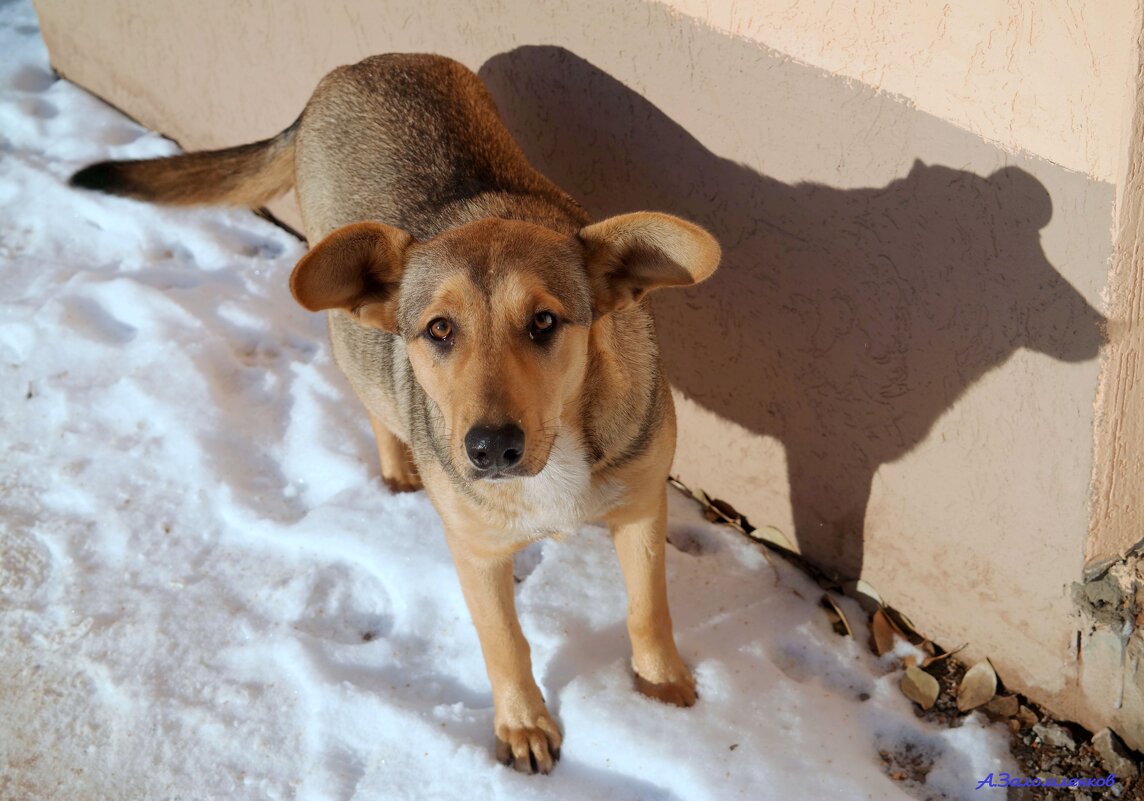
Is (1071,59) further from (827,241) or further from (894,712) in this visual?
(894,712)

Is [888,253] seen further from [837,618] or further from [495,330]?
[837,618]

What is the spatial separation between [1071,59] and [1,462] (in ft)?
13.0

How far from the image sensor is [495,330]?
2758 millimetres

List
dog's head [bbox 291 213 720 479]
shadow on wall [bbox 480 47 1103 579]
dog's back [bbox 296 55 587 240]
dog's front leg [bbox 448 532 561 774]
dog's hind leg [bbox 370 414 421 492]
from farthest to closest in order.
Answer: dog's hind leg [bbox 370 414 421 492], dog's back [bbox 296 55 587 240], dog's front leg [bbox 448 532 561 774], shadow on wall [bbox 480 47 1103 579], dog's head [bbox 291 213 720 479]

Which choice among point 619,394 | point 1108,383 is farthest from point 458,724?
point 1108,383

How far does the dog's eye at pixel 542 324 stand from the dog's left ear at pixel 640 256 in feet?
0.55

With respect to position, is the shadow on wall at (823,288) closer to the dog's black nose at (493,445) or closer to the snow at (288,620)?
the snow at (288,620)

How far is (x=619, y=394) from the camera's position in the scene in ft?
10.2

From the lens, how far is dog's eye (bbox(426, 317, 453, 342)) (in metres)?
2.84

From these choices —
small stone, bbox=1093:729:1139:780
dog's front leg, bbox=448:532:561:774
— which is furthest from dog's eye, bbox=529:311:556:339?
small stone, bbox=1093:729:1139:780

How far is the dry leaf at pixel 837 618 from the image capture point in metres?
3.88

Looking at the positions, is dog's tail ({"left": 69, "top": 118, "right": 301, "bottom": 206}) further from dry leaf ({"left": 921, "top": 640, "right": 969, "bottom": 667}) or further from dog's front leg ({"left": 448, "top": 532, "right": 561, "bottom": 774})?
dry leaf ({"left": 921, "top": 640, "right": 969, "bottom": 667})

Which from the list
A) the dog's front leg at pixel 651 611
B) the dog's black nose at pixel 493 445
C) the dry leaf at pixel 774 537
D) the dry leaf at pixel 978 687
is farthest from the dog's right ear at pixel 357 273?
the dry leaf at pixel 978 687

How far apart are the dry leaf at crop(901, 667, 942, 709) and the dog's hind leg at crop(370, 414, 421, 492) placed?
1.91 metres
